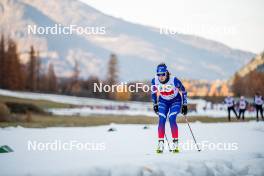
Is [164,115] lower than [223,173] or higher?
higher

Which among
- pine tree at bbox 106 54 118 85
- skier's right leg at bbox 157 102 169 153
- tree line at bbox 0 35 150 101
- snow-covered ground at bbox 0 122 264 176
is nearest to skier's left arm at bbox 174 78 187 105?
skier's right leg at bbox 157 102 169 153

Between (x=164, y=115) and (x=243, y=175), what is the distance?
2.53m

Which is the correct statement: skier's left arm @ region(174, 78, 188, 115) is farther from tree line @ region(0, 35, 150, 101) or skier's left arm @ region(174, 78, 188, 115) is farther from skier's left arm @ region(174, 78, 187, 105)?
tree line @ region(0, 35, 150, 101)

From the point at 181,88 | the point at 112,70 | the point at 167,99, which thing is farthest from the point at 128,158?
the point at 112,70

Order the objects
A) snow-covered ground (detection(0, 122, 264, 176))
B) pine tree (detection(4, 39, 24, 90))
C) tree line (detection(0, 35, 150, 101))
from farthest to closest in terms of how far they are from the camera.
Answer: tree line (detection(0, 35, 150, 101)) → pine tree (detection(4, 39, 24, 90)) → snow-covered ground (detection(0, 122, 264, 176))

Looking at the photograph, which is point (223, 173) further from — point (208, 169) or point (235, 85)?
point (235, 85)

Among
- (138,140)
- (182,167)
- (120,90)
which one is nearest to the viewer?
(182,167)

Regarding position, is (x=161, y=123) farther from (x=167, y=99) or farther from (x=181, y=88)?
(x=181, y=88)

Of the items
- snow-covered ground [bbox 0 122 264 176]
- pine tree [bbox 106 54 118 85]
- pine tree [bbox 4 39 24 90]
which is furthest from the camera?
pine tree [bbox 106 54 118 85]

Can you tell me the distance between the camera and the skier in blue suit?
36.8 ft

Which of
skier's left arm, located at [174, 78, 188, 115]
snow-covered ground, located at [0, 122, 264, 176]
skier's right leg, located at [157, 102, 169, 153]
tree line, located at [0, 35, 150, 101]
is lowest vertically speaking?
snow-covered ground, located at [0, 122, 264, 176]

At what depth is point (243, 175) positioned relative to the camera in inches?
392

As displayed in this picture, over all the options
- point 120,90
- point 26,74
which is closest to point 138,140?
point 120,90

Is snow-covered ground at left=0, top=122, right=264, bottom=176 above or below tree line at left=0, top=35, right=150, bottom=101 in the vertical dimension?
below
